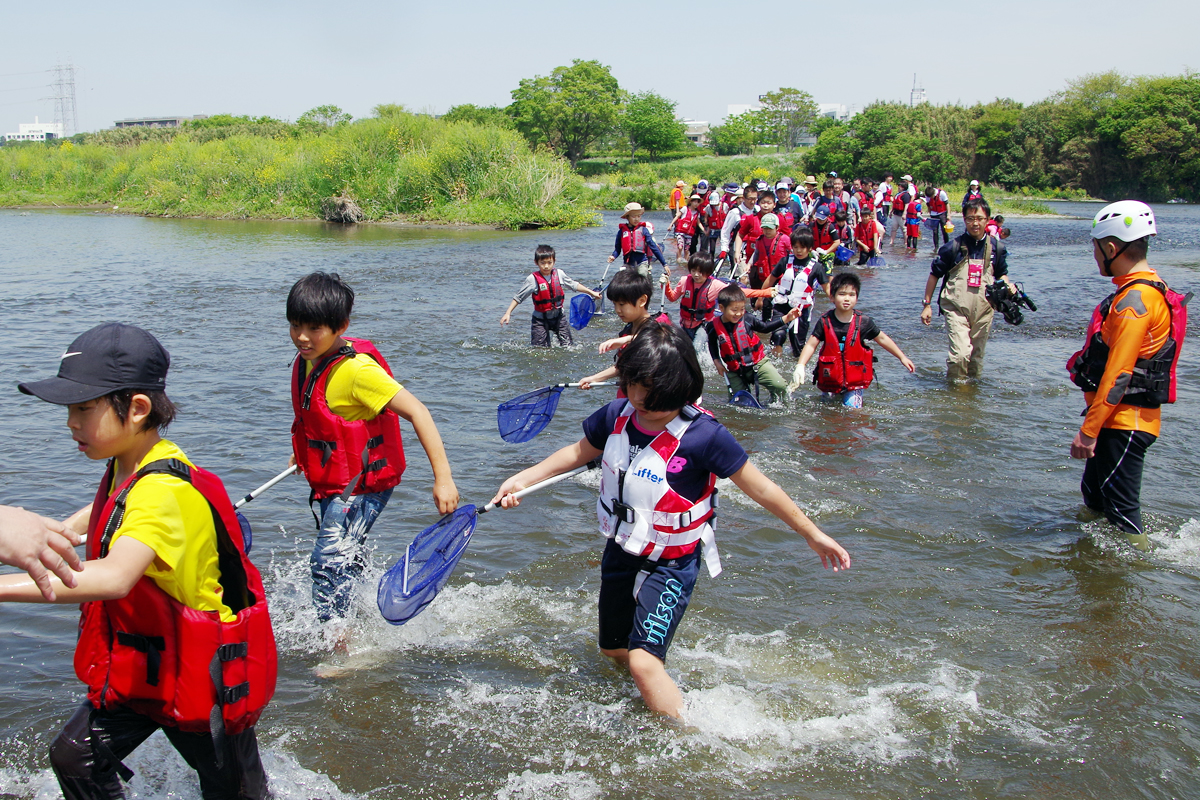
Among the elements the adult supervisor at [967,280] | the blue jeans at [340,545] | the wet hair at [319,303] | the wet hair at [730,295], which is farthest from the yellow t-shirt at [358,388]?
the adult supervisor at [967,280]

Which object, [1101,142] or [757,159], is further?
[757,159]

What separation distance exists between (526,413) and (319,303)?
8.01 feet

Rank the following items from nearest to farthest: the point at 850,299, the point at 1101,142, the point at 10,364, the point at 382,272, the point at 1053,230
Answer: the point at 850,299 < the point at 10,364 < the point at 382,272 < the point at 1053,230 < the point at 1101,142

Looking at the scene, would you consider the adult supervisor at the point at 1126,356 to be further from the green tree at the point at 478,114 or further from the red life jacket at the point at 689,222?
the green tree at the point at 478,114

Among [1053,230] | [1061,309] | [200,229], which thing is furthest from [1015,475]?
[200,229]

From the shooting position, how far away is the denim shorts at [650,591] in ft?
10.7

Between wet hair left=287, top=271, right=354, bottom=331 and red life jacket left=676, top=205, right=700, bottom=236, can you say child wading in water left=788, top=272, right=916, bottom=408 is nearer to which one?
wet hair left=287, top=271, right=354, bottom=331

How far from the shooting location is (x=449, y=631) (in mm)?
4594

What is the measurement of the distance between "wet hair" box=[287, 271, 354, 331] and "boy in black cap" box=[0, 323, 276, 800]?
1168 millimetres

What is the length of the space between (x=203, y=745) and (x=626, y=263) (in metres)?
12.7

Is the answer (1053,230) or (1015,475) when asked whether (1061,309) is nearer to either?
(1015,475)

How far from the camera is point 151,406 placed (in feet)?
7.79

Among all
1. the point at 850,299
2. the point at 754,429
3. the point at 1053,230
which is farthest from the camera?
the point at 1053,230

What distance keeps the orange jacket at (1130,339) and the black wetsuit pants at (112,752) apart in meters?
4.40
